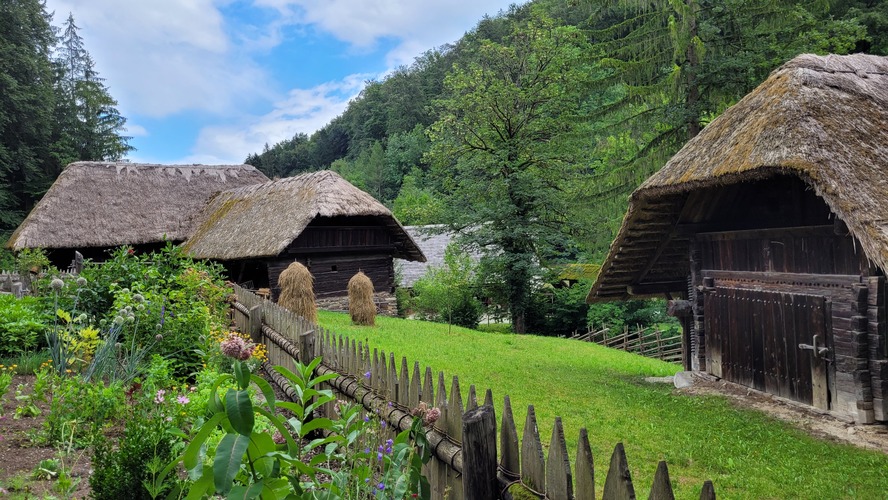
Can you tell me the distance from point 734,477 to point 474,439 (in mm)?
3402

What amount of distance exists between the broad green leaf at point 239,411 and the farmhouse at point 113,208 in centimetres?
2334

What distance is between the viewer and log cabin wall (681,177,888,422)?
584 cm

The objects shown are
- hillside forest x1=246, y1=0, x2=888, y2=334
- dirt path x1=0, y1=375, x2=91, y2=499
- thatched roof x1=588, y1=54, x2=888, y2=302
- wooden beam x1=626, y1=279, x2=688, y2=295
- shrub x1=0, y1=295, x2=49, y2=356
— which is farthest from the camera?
hillside forest x1=246, y1=0, x2=888, y2=334

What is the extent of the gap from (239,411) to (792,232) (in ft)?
22.9

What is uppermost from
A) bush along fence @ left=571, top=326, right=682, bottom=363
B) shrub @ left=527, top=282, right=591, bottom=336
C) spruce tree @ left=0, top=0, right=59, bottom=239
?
spruce tree @ left=0, top=0, right=59, bottom=239

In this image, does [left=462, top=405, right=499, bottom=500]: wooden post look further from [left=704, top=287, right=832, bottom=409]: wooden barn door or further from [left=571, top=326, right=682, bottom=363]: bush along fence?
[left=571, top=326, right=682, bottom=363]: bush along fence

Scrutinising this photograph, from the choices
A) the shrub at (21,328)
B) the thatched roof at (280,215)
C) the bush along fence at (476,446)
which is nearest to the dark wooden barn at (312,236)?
the thatched roof at (280,215)

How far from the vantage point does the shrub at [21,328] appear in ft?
20.3

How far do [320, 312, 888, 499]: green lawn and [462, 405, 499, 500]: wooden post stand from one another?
2.44 m

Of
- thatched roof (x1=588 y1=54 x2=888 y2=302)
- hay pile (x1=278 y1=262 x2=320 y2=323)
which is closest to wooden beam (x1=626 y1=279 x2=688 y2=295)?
thatched roof (x1=588 y1=54 x2=888 y2=302)

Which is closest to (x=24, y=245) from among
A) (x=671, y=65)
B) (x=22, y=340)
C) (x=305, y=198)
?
(x=305, y=198)

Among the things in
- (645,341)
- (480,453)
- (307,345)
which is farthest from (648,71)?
(480,453)

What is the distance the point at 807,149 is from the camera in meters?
5.75

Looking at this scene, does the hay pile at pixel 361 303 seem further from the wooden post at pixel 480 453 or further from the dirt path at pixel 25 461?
the wooden post at pixel 480 453
